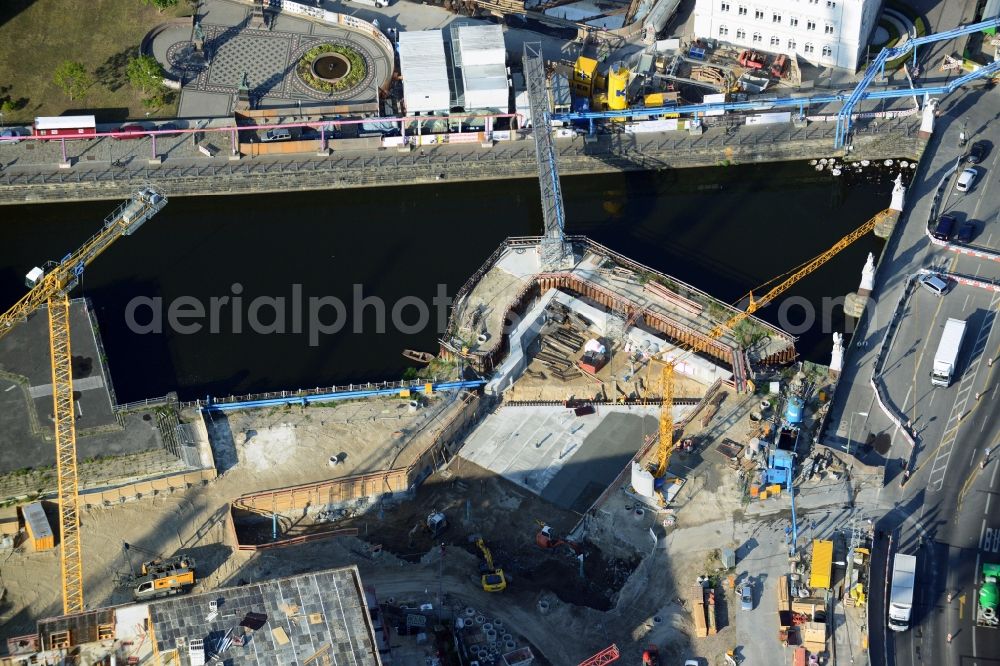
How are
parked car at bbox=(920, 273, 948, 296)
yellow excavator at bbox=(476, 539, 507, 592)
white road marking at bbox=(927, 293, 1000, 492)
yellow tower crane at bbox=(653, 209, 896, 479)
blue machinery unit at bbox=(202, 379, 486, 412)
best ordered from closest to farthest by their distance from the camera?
yellow excavator at bbox=(476, 539, 507, 592)
white road marking at bbox=(927, 293, 1000, 492)
yellow tower crane at bbox=(653, 209, 896, 479)
blue machinery unit at bbox=(202, 379, 486, 412)
parked car at bbox=(920, 273, 948, 296)

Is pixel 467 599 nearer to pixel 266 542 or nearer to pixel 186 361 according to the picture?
pixel 266 542

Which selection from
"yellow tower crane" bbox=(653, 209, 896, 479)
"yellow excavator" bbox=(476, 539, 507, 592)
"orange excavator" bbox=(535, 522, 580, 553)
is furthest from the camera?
"yellow tower crane" bbox=(653, 209, 896, 479)

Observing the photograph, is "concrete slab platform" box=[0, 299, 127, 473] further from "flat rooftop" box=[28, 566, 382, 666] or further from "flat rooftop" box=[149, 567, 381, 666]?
"flat rooftop" box=[149, 567, 381, 666]

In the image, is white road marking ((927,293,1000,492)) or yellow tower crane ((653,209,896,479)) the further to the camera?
yellow tower crane ((653,209,896,479))

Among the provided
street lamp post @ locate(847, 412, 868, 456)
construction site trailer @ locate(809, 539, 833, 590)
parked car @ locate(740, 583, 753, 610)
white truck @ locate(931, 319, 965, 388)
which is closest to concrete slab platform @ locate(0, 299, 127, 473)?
parked car @ locate(740, 583, 753, 610)

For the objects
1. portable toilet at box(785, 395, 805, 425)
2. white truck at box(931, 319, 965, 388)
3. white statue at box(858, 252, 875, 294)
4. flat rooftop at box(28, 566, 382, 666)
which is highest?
white statue at box(858, 252, 875, 294)

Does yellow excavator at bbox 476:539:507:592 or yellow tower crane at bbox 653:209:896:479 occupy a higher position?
yellow tower crane at bbox 653:209:896:479

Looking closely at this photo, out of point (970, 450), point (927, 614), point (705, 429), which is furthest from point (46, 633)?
point (970, 450)
